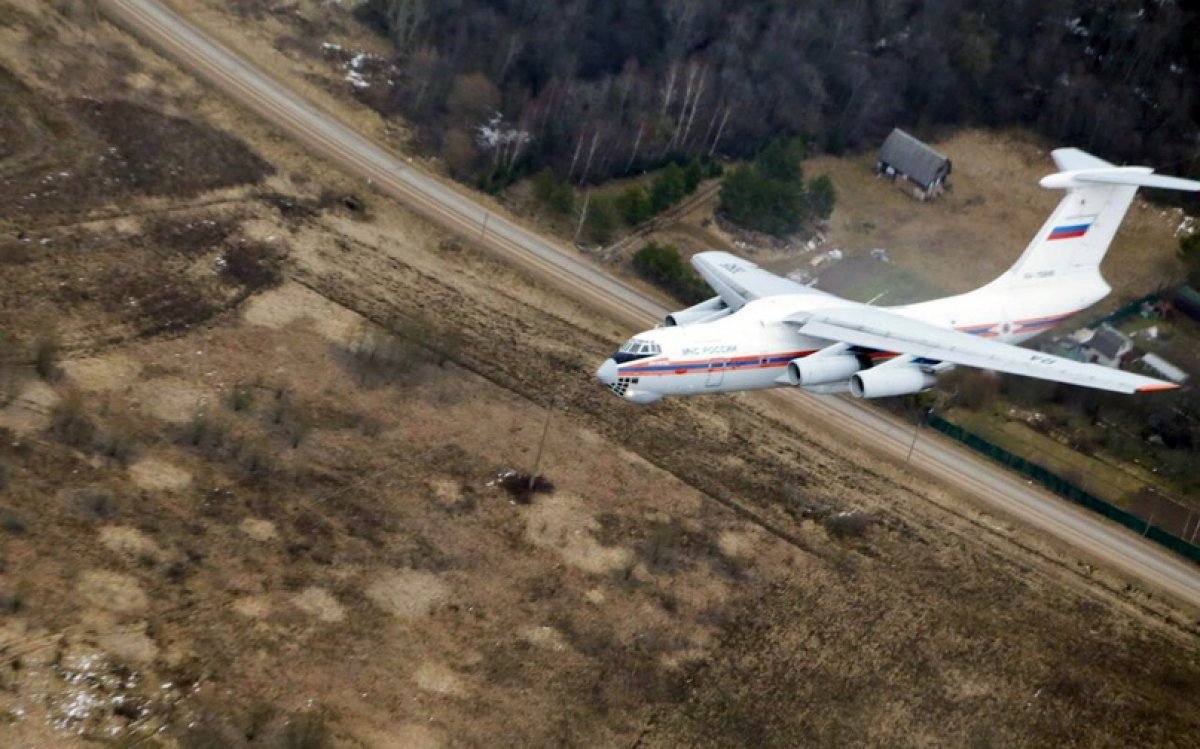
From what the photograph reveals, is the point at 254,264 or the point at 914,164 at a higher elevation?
the point at 914,164

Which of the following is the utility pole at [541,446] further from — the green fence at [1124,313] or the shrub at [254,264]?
the green fence at [1124,313]

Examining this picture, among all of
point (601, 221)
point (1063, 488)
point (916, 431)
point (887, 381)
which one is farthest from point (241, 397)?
point (1063, 488)

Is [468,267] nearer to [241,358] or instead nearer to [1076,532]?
[241,358]

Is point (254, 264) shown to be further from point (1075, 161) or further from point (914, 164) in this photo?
point (914, 164)

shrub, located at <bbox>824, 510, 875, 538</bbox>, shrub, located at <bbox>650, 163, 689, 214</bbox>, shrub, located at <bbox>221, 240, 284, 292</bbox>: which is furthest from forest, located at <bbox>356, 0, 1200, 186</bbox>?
shrub, located at <bbox>824, 510, 875, 538</bbox>

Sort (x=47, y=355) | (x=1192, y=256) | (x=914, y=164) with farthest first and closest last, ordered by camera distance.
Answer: (x=914, y=164), (x=1192, y=256), (x=47, y=355)

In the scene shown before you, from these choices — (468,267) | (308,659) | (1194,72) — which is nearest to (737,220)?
(468,267)

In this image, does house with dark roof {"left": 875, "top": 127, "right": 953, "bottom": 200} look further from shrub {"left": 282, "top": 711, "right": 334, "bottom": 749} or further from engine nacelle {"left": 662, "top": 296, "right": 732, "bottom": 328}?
shrub {"left": 282, "top": 711, "right": 334, "bottom": 749}
